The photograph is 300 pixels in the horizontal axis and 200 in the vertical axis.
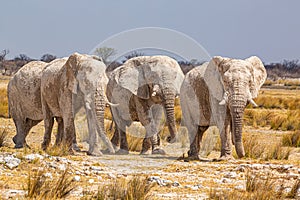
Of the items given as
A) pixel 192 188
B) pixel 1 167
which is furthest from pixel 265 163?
pixel 1 167

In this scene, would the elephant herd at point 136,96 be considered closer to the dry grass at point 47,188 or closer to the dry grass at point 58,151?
the dry grass at point 58,151

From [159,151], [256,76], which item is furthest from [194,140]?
[256,76]

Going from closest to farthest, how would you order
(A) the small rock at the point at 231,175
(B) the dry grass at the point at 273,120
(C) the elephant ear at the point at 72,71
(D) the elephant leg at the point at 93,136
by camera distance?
(A) the small rock at the point at 231,175 → (D) the elephant leg at the point at 93,136 → (C) the elephant ear at the point at 72,71 → (B) the dry grass at the point at 273,120

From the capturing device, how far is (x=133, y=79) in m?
15.9

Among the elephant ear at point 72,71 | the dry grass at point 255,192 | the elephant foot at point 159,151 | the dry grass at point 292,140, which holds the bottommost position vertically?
the elephant foot at point 159,151

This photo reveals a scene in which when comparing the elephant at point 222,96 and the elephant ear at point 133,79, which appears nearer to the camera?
the elephant at point 222,96

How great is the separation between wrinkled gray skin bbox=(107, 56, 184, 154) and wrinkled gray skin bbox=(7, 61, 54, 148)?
2.13 m

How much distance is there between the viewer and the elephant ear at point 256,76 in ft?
40.0

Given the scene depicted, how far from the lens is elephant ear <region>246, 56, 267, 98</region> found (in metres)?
12.2

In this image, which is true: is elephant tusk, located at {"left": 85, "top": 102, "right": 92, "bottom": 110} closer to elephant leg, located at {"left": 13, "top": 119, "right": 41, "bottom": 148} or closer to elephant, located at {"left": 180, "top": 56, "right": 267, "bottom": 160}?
elephant, located at {"left": 180, "top": 56, "right": 267, "bottom": 160}

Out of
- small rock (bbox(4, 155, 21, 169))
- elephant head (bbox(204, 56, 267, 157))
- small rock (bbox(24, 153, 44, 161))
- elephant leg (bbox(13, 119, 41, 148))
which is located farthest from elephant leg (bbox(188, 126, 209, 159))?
small rock (bbox(4, 155, 21, 169))

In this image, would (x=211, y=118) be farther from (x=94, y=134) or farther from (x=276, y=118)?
(x=276, y=118)

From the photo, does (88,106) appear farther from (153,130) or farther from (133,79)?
(133,79)

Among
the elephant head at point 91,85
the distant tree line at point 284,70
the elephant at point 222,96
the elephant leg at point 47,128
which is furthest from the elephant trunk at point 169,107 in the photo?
the distant tree line at point 284,70
